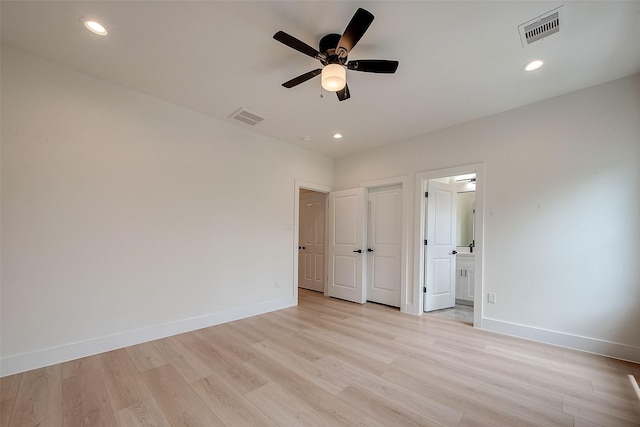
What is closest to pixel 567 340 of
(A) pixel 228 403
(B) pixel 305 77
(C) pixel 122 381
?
(A) pixel 228 403

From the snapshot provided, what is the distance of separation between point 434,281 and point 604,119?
279 cm

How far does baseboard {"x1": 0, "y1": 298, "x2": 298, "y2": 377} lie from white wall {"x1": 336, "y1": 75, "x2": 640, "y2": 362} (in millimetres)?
3507

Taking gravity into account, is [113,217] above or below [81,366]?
above

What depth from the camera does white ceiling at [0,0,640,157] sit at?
1886mm

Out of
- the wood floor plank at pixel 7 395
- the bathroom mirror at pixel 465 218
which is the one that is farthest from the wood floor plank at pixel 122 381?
the bathroom mirror at pixel 465 218

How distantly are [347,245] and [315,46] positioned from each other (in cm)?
346

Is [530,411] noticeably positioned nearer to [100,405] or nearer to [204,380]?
[204,380]

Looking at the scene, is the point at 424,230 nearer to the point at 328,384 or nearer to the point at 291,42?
the point at 328,384

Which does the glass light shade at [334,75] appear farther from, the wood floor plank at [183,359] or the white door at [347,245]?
the white door at [347,245]

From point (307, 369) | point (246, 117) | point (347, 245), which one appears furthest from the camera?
point (347, 245)

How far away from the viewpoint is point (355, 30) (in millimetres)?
1792

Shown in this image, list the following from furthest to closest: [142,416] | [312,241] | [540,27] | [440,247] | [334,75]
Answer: [312,241]
[440,247]
[334,75]
[540,27]
[142,416]

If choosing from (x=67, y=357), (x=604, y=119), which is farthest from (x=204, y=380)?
(x=604, y=119)

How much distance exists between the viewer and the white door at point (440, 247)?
163 inches
